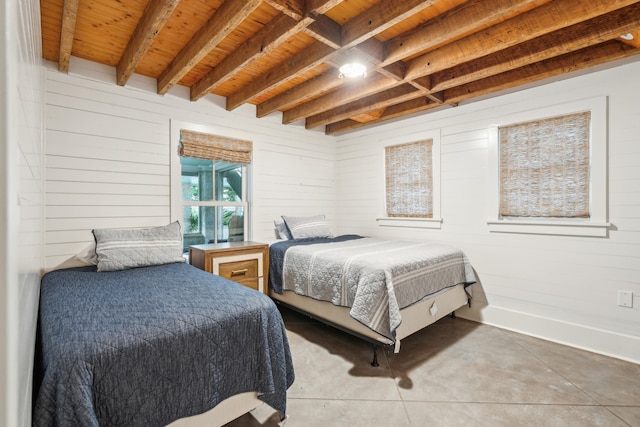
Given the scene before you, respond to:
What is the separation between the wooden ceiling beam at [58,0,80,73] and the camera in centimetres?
179

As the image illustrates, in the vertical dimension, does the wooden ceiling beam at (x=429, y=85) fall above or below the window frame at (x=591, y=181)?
above

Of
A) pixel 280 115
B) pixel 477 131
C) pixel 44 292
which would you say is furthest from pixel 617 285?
pixel 44 292

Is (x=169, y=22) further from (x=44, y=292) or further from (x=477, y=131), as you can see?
(x=477, y=131)

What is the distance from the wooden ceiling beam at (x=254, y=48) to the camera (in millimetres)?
2041

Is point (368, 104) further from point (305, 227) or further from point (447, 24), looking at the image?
point (305, 227)

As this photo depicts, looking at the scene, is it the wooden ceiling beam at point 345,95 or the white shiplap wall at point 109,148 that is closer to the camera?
the white shiplap wall at point 109,148

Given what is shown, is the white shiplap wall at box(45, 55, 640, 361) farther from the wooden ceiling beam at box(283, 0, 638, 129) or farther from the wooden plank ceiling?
the wooden ceiling beam at box(283, 0, 638, 129)

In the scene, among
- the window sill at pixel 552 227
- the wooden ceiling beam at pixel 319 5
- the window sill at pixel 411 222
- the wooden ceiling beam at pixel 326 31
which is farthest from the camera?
the window sill at pixel 411 222

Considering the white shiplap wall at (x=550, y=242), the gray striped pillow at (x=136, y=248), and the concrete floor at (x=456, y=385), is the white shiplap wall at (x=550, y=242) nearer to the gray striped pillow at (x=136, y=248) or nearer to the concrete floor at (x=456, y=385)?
the concrete floor at (x=456, y=385)

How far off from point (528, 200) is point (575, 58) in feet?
4.11

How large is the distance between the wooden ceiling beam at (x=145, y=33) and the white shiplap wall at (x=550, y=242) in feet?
9.52

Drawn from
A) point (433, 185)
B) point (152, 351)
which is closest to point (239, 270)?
point (152, 351)

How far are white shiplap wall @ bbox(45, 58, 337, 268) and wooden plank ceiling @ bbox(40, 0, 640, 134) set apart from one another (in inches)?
6.8

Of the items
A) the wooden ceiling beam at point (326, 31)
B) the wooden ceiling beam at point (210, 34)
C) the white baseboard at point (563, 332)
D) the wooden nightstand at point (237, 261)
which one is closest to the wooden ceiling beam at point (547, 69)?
the wooden ceiling beam at point (326, 31)
